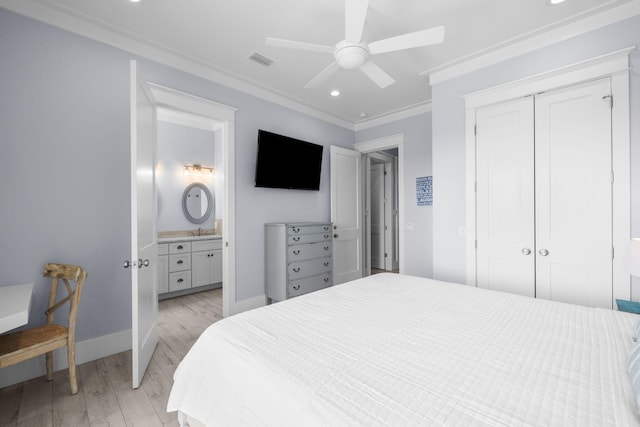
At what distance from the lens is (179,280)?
400 centimetres

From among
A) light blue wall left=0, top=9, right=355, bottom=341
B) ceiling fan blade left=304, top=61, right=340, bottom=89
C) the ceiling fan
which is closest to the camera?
the ceiling fan

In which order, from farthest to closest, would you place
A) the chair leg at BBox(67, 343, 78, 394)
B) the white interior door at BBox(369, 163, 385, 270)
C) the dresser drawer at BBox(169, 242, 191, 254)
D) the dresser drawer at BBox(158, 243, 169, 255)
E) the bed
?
the white interior door at BBox(369, 163, 385, 270), the dresser drawer at BBox(169, 242, 191, 254), the dresser drawer at BBox(158, 243, 169, 255), the chair leg at BBox(67, 343, 78, 394), the bed

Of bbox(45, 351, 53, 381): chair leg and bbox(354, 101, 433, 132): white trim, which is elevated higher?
bbox(354, 101, 433, 132): white trim

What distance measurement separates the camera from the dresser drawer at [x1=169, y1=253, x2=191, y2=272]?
3.96 m

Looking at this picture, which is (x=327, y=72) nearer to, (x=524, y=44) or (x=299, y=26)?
(x=299, y=26)

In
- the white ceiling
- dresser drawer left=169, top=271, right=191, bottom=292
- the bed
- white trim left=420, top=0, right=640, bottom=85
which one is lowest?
dresser drawer left=169, top=271, right=191, bottom=292

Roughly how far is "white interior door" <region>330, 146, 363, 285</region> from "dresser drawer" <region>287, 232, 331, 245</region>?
1.50 ft

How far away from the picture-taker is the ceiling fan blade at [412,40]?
171cm

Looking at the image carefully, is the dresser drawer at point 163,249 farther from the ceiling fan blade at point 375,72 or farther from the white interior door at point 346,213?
the ceiling fan blade at point 375,72

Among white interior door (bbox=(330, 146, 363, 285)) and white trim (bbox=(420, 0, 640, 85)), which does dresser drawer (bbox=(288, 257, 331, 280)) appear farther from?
white trim (bbox=(420, 0, 640, 85))

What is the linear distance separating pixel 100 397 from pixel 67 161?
5.73ft

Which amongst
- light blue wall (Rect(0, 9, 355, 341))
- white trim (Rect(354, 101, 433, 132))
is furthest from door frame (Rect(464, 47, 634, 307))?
light blue wall (Rect(0, 9, 355, 341))

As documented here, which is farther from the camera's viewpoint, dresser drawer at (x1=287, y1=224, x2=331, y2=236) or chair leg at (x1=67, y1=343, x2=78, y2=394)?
dresser drawer at (x1=287, y1=224, x2=331, y2=236)

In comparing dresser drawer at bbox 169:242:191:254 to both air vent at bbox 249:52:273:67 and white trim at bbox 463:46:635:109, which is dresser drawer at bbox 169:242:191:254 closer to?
air vent at bbox 249:52:273:67
